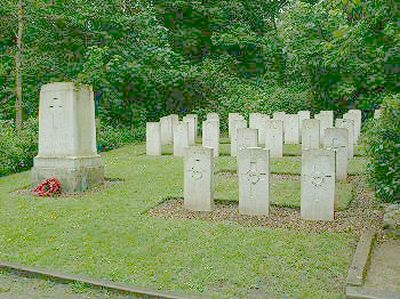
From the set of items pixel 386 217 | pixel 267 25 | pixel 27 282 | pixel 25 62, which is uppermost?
pixel 267 25

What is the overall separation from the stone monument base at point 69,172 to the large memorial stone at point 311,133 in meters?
6.74

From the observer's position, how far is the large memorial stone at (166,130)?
1919cm

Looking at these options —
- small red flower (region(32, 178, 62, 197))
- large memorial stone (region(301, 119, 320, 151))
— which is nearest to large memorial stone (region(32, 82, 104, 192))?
small red flower (region(32, 178, 62, 197))

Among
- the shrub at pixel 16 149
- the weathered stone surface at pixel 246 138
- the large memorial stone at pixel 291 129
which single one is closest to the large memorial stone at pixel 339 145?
the weathered stone surface at pixel 246 138

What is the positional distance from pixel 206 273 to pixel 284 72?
75.6 feet

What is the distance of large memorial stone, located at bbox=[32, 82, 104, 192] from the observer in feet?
33.9

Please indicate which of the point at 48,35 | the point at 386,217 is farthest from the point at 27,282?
the point at 48,35

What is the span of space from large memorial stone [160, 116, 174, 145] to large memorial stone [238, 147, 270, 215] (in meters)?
11.2

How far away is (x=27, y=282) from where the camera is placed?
555cm

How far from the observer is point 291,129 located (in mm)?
17859

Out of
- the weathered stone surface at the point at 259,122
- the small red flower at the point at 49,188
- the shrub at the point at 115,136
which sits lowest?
the small red flower at the point at 49,188

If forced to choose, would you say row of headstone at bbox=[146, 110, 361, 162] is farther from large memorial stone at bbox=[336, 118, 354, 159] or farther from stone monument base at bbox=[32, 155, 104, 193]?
stone monument base at bbox=[32, 155, 104, 193]

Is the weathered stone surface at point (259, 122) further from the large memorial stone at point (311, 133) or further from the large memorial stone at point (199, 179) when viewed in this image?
the large memorial stone at point (199, 179)

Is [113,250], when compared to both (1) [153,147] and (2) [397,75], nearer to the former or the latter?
(2) [397,75]
